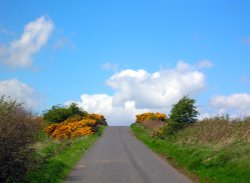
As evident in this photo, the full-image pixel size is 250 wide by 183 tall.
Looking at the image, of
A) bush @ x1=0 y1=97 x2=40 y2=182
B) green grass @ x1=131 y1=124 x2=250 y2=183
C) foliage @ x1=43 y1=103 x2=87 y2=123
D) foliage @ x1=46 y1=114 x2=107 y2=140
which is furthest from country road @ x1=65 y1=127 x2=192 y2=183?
foliage @ x1=43 y1=103 x2=87 y2=123

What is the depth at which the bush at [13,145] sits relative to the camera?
15.4 m

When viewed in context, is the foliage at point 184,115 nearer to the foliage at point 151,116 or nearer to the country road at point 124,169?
the country road at point 124,169

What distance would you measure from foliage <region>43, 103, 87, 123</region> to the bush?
1787 inches

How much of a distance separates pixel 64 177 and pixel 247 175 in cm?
720

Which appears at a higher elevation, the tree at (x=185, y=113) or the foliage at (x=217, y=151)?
the tree at (x=185, y=113)

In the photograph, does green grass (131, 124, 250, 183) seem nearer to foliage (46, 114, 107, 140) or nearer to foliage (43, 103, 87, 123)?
foliage (46, 114, 107, 140)

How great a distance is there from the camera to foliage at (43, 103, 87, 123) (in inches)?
2446

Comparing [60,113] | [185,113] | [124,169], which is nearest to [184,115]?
[185,113]

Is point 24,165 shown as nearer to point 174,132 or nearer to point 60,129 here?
point 174,132

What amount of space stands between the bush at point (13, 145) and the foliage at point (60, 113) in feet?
149

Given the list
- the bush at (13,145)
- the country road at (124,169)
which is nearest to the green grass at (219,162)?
the country road at (124,169)

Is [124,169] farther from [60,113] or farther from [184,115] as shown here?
[60,113]

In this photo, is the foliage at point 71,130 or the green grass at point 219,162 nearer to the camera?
the green grass at point 219,162

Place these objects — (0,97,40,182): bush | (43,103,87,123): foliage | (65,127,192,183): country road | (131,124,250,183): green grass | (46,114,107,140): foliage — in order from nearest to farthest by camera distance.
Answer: (0,97,40,182): bush, (131,124,250,183): green grass, (65,127,192,183): country road, (46,114,107,140): foliage, (43,103,87,123): foliage
